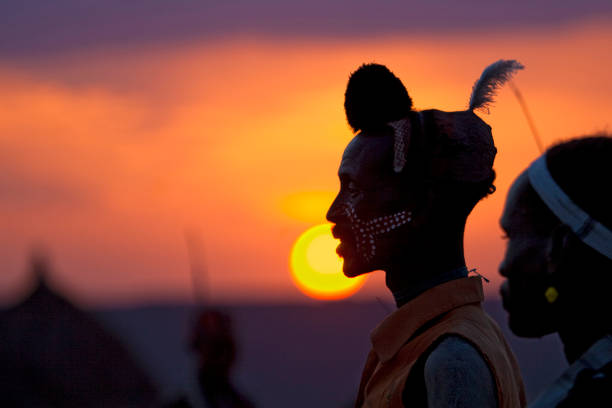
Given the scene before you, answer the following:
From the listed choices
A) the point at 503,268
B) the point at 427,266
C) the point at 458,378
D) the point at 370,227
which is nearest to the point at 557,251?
the point at 503,268

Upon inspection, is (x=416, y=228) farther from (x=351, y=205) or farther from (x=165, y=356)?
(x=165, y=356)

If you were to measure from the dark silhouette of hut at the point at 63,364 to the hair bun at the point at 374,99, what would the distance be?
12829 mm

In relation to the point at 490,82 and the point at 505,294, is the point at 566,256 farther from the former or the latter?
the point at 490,82

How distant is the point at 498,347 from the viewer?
3338 millimetres

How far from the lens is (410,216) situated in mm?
3553

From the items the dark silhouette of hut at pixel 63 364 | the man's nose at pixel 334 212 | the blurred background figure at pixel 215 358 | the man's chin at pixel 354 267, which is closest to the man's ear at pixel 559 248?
the man's chin at pixel 354 267

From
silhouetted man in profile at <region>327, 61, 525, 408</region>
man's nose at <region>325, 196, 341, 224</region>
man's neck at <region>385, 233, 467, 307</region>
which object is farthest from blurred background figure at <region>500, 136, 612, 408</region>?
man's nose at <region>325, 196, 341, 224</region>

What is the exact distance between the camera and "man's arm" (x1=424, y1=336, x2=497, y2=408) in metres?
3.04

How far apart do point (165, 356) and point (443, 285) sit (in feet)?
179

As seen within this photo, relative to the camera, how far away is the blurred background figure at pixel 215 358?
28.8 feet

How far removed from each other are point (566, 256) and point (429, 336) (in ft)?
2.10

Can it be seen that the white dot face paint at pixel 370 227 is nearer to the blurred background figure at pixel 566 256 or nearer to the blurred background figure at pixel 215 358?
the blurred background figure at pixel 566 256

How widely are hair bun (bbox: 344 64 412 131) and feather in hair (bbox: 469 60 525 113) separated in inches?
10.7

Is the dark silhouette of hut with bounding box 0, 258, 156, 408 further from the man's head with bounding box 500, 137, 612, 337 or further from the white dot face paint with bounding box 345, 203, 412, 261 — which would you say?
the man's head with bounding box 500, 137, 612, 337
